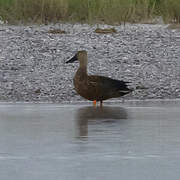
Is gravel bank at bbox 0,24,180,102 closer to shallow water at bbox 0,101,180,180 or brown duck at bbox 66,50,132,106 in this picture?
brown duck at bbox 66,50,132,106

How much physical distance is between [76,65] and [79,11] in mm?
7789

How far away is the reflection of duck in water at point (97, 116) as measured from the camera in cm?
1148

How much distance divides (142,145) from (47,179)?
2.18 meters

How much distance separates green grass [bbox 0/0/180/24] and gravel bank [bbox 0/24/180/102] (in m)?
0.86

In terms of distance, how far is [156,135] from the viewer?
1031 centimetres

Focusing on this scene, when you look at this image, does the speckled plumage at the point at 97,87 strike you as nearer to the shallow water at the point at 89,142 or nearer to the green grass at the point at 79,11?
the shallow water at the point at 89,142

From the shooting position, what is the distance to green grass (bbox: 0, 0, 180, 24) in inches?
988

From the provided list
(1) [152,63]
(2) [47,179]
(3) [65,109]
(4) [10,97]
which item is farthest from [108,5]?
(2) [47,179]

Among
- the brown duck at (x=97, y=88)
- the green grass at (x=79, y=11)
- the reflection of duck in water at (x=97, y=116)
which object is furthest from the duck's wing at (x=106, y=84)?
the green grass at (x=79, y=11)

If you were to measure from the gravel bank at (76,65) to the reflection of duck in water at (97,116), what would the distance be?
1647 millimetres

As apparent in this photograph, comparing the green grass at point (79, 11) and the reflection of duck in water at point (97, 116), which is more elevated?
the green grass at point (79, 11)

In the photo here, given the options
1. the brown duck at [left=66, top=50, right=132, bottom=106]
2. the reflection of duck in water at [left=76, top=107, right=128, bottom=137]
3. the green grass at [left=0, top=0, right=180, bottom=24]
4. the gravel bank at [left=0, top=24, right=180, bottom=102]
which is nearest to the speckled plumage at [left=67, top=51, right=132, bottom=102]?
the brown duck at [left=66, top=50, right=132, bottom=106]

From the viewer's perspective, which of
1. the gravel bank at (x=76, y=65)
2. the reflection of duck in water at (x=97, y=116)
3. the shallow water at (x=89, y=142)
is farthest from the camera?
the gravel bank at (x=76, y=65)

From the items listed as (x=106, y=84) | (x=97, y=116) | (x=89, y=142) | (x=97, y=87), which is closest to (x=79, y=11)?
(x=106, y=84)
